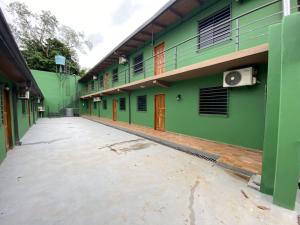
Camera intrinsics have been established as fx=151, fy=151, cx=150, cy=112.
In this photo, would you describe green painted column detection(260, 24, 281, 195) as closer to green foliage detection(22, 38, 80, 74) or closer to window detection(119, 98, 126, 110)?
window detection(119, 98, 126, 110)

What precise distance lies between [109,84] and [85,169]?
39.7 ft

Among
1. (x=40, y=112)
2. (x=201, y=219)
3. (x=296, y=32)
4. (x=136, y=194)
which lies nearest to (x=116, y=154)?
(x=136, y=194)

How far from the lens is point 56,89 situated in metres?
21.0

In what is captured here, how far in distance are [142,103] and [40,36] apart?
24.1 meters

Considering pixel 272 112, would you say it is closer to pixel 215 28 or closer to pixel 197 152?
pixel 197 152

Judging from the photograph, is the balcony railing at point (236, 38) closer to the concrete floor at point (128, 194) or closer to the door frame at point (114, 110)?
the concrete floor at point (128, 194)

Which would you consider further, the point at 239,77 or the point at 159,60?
the point at 159,60

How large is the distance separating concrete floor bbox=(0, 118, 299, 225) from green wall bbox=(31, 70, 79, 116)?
1841cm

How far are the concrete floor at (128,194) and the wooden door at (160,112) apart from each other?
13.3ft

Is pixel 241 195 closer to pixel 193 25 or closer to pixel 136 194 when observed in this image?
pixel 136 194

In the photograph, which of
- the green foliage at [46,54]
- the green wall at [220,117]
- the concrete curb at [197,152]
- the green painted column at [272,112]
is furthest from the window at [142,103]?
the green foliage at [46,54]

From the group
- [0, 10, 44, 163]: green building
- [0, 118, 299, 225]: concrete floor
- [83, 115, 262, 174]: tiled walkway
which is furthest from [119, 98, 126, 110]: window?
[0, 118, 299, 225]: concrete floor

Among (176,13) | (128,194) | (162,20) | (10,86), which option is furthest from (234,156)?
(10,86)

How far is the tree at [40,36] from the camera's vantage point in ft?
73.0
